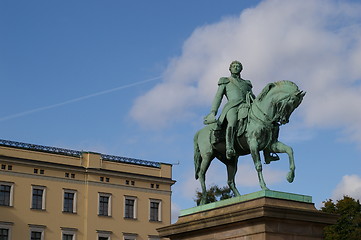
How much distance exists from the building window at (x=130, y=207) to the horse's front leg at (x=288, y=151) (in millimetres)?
46082

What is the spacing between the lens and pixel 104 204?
61406 mm

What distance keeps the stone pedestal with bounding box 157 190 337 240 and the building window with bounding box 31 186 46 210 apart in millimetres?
42020

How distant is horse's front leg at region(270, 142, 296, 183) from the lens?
646 inches

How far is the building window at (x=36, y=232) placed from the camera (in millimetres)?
56844

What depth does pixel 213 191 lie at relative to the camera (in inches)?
2221

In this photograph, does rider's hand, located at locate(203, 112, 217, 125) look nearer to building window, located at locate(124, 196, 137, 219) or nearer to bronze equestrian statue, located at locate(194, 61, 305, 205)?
bronze equestrian statue, located at locate(194, 61, 305, 205)

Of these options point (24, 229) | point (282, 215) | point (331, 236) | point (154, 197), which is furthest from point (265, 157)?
point (154, 197)

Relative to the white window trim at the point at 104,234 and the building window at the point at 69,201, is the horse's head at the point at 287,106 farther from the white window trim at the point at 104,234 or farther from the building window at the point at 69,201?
the white window trim at the point at 104,234

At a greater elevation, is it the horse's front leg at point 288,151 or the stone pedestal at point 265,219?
the horse's front leg at point 288,151

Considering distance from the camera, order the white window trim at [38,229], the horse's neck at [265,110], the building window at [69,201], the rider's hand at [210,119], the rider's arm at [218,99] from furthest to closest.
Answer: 1. the building window at [69,201]
2. the white window trim at [38,229]
3. the rider's arm at [218,99]
4. the rider's hand at [210,119]
5. the horse's neck at [265,110]

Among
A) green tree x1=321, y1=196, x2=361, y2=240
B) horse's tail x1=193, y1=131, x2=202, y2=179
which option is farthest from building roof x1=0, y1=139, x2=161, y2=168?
horse's tail x1=193, y1=131, x2=202, y2=179

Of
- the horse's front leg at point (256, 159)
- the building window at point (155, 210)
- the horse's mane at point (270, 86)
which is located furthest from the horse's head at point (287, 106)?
the building window at point (155, 210)

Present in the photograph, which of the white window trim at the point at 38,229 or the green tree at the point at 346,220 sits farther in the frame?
the white window trim at the point at 38,229

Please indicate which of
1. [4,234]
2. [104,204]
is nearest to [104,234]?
[104,204]
